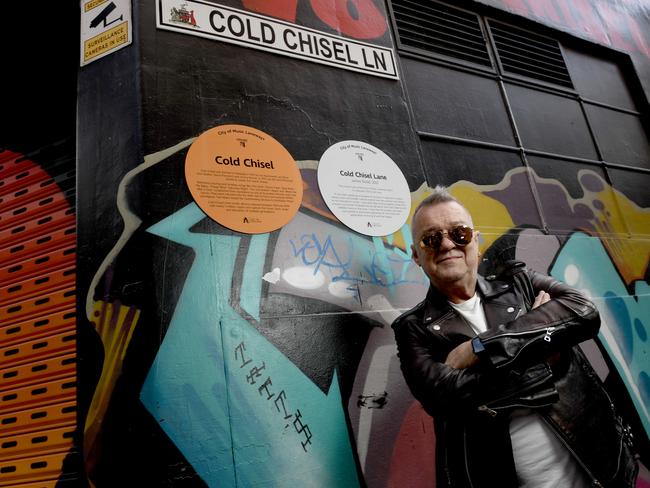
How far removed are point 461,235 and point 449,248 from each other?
0.09 metres

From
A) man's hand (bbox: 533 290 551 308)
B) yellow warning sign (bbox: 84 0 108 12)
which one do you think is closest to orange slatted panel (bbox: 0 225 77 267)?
yellow warning sign (bbox: 84 0 108 12)

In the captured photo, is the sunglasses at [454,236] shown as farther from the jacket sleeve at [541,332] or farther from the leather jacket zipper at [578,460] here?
the leather jacket zipper at [578,460]

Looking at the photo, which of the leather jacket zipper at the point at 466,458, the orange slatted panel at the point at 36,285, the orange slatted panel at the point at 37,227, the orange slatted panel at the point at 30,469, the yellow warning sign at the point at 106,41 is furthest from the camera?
the orange slatted panel at the point at 37,227

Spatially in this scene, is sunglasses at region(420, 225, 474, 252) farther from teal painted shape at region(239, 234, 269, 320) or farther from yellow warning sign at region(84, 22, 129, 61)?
yellow warning sign at region(84, 22, 129, 61)

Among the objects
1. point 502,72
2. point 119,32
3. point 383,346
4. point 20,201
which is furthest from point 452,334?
point 502,72

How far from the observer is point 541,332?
1732 mm

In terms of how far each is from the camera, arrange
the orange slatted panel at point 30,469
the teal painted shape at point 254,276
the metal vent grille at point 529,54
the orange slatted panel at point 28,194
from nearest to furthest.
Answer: the teal painted shape at point 254,276 → the orange slatted panel at point 30,469 → the orange slatted panel at point 28,194 → the metal vent grille at point 529,54

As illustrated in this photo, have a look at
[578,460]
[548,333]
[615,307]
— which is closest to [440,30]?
[615,307]

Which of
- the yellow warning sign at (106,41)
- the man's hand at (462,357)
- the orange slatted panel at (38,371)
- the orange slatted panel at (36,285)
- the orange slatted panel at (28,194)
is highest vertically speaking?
the yellow warning sign at (106,41)

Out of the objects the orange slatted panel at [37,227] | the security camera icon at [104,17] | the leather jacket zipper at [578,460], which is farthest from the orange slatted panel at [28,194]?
the leather jacket zipper at [578,460]

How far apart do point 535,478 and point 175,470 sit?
1.69 metres

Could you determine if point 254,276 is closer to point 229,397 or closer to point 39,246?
Answer: point 229,397

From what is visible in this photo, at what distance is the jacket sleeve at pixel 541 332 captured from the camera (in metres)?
1.67

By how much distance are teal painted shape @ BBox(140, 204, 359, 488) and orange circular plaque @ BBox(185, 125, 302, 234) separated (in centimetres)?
14
